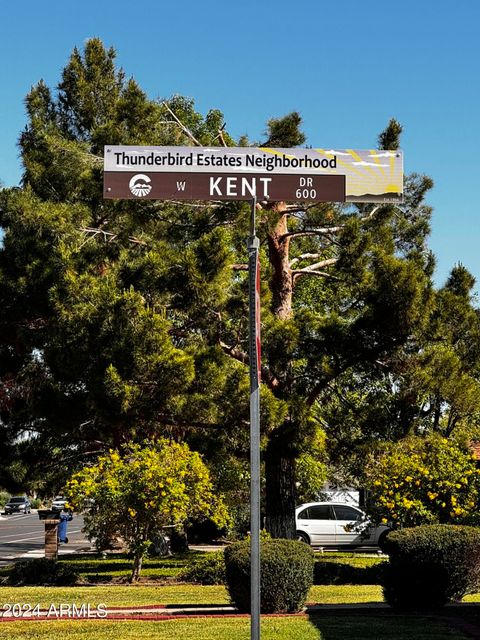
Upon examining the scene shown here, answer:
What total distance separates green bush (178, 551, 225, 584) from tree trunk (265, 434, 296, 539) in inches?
97.6

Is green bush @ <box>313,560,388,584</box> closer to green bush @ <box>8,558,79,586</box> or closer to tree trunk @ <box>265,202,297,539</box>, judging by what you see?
tree trunk @ <box>265,202,297,539</box>

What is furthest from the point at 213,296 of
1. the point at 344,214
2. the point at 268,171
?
the point at 268,171

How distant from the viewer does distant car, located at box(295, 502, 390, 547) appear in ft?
97.6

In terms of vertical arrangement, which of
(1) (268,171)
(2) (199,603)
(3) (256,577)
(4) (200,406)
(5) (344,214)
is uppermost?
(5) (344,214)

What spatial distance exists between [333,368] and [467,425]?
35.0 feet

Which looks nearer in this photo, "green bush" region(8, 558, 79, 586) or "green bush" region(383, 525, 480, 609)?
"green bush" region(383, 525, 480, 609)

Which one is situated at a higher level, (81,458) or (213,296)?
(213,296)

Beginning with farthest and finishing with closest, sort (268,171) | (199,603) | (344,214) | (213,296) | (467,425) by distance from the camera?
(467,425) → (344,214) → (213,296) → (199,603) → (268,171)

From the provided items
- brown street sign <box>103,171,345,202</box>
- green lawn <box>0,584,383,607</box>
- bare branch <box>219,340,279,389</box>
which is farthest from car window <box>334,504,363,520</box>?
brown street sign <box>103,171,345,202</box>

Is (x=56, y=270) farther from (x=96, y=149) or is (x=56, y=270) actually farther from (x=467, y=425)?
(x=467, y=425)

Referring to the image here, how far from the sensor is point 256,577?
6.84m

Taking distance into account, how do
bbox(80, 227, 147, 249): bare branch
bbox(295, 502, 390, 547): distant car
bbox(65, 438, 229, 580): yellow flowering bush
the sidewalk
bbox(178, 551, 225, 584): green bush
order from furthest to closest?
bbox(295, 502, 390, 547): distant car, bbox(80, 227, 147, 249): bare branch, bbox(178, 551, 225, 584): green bush, bbox(65, 438, 229, 580): yellow flowering bush, the sidewalk

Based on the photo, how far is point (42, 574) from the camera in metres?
19.0

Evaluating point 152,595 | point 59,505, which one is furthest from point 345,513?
point 59,505
